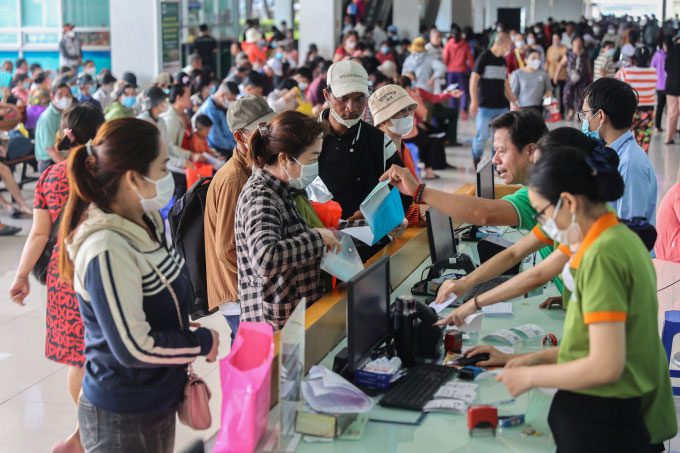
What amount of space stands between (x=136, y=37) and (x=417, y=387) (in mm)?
12617

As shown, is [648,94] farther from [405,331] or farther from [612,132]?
[405,331]

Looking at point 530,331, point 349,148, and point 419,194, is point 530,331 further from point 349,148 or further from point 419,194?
point 349,148

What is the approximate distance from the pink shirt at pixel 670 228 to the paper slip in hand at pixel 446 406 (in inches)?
98.1

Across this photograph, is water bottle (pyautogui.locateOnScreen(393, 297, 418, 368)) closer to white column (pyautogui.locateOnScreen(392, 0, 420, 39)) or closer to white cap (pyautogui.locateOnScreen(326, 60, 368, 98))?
white cap (pyautogui.locateOnScreen(326, 60, 368, 98))

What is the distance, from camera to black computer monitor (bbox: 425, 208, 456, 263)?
426cm

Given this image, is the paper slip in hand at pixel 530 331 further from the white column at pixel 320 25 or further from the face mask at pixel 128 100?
the white column at pixel 320 25

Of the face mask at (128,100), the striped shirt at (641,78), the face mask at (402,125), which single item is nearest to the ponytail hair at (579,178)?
the face mask at (402,125)

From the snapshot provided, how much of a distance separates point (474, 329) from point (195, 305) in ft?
3.91

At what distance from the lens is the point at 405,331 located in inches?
122

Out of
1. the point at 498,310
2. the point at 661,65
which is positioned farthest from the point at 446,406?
the point at 661,65

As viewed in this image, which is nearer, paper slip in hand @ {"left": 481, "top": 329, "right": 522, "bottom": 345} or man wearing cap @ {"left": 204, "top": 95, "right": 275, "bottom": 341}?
paper slip in hand @ {"left": 481, "top": 329, "right": 522, "bottom": 345}

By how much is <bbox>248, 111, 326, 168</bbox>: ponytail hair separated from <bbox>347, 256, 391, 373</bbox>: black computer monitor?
19.6 inches

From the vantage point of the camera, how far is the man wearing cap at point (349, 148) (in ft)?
14.4

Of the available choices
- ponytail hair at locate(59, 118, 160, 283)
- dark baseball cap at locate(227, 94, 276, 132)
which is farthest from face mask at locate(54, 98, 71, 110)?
ponytail hair at locate(59, 118, 160, 283)
